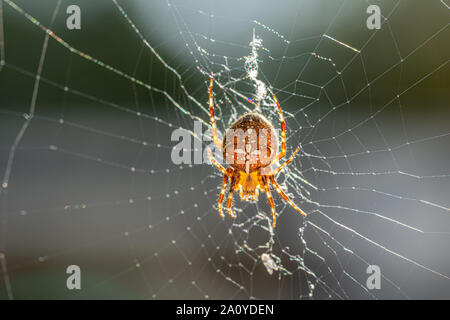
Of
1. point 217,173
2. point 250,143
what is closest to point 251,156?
point 250,143

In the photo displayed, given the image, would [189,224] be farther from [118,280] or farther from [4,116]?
[4,116]

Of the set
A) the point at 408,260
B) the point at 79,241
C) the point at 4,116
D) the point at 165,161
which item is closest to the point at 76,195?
the point at 79,241

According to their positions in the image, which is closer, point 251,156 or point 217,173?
point 251,156

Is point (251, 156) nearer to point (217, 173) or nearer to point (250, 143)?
point (250, 143)

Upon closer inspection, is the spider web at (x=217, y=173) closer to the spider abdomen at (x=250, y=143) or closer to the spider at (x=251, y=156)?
the spider at (x=251, y=156)

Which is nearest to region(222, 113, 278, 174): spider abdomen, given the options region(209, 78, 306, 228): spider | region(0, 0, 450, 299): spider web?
region(209, 78, 306, 228): spider
